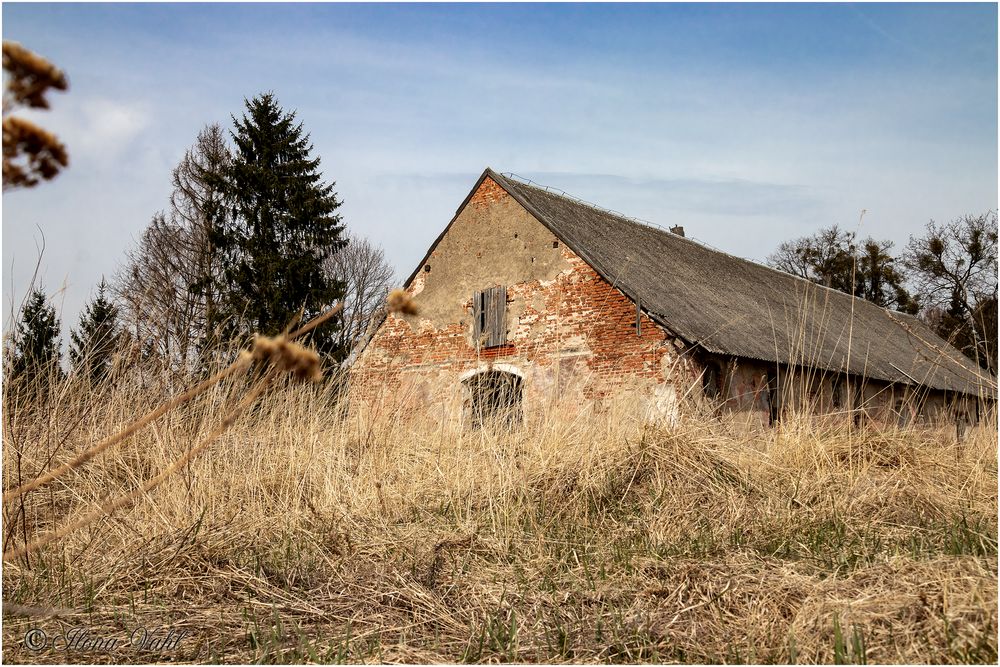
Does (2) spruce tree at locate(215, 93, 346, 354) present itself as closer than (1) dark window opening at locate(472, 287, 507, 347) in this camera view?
No

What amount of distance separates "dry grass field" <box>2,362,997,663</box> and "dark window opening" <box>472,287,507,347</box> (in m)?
9.41

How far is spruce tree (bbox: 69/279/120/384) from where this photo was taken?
5.61 metres

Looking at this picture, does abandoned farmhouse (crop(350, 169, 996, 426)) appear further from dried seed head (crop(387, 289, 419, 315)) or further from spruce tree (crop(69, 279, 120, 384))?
dried seed head (crop(387, 289, 419, 315))

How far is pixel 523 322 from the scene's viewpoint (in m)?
15.5

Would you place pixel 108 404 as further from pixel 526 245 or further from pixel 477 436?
pixel 526 245

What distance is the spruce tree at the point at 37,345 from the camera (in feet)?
17.1

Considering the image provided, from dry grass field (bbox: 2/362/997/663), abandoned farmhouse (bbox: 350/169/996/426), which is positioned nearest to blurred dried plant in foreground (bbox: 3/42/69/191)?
dry grass field (bbox: 2/362/997/663)

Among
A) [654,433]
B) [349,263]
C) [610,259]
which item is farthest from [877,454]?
[349,263]

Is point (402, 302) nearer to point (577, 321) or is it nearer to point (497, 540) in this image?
point (497, 540)

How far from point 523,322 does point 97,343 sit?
10.2 m

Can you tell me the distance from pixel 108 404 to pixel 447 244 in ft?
38.7

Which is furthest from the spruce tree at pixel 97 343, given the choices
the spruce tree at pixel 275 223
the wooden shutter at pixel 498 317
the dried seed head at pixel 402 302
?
the spruce tree at pixel 275 223

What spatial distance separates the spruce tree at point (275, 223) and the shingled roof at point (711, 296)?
9.52 m

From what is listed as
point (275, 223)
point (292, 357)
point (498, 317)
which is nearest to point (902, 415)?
point (498, 317)
